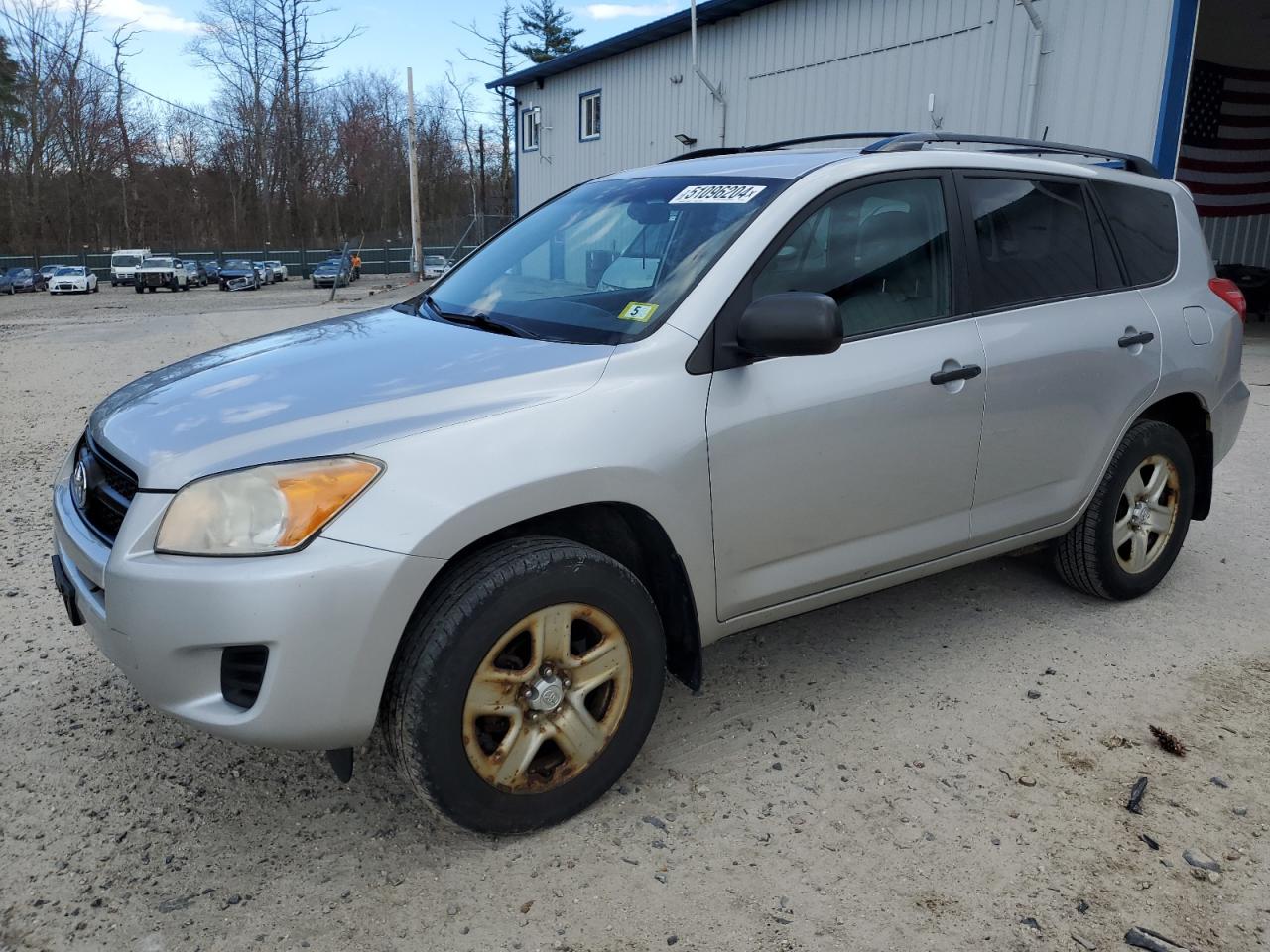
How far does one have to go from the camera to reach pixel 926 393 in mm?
3127

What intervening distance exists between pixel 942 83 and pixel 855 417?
456 inches

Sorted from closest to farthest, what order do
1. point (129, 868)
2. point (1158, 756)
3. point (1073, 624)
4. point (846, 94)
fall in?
point (129, 868)
point (1158, 756)
point (1073, 624)
point (846, 94)

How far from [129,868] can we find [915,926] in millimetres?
1934

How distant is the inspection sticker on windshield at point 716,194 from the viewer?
10.00 feet

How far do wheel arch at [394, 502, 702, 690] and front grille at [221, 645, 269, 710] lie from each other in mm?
631

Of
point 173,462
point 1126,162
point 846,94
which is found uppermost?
point 846,94

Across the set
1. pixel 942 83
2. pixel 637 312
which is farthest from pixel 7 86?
pixel 637 312

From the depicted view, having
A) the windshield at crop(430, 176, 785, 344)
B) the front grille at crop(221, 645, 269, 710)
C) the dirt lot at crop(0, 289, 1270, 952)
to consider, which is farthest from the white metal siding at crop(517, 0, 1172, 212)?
the front grille at crop(221, 645, 269, 710)

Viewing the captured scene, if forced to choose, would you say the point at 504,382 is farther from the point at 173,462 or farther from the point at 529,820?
the point at 529,820

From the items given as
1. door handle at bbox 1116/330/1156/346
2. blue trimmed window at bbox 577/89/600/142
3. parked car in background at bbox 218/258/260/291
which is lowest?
parked car in background at bbox 218/258/260/291

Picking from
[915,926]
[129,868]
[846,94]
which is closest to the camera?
[915,926]

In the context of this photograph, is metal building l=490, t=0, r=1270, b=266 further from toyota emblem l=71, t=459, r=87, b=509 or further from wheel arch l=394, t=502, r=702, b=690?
toyota emblem l=71, t=459, r=87, b=509

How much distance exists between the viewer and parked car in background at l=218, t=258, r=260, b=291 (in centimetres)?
4041

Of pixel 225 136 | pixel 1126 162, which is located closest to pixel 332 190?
pixel 225 136
